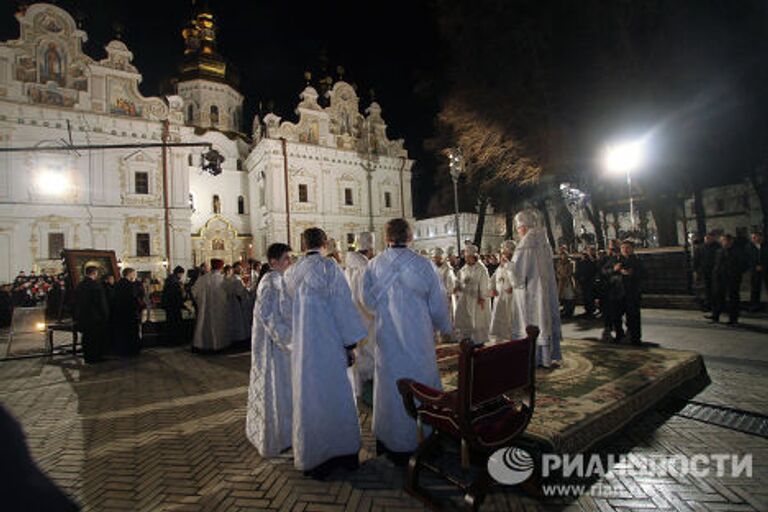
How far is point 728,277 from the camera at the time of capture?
29.5 feet

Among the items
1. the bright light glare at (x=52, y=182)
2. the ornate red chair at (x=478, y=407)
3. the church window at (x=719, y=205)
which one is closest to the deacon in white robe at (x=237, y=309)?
the ornate red chair at (x=478, y=407)

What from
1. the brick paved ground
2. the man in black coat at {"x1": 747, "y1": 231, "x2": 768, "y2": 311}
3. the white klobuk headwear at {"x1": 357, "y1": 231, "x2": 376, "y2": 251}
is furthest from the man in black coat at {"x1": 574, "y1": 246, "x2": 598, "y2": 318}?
the white klobuk headwear at {"x1": 357, "y1": 231, "x2": 376, "y2": 251}

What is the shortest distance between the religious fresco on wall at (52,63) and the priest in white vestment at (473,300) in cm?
3039

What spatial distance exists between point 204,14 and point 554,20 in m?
36.4

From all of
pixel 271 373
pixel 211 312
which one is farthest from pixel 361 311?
pixel 211 312

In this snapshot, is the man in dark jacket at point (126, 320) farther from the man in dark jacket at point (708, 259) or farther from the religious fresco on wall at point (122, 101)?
the religious fresco on wall at point (122, 101)

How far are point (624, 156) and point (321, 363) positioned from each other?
15.7 meters

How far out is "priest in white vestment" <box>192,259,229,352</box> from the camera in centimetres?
997

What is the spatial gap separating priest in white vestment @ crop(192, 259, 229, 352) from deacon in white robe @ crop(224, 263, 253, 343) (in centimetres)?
23

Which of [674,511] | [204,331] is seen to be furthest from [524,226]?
[204,331]

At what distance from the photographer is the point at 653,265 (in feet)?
44.2

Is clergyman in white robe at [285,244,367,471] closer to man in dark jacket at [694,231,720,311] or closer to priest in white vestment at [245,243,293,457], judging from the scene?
priest in white vestment at [245,243,293,457]

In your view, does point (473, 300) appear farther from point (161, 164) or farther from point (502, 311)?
point (161, 164)

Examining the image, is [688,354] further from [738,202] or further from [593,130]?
[738,202]
